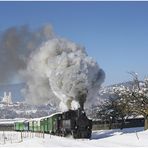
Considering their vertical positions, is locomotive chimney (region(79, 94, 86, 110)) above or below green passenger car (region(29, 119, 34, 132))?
above

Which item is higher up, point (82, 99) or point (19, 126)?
point (82, 99)

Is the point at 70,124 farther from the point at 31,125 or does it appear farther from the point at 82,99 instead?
the point at 31,125

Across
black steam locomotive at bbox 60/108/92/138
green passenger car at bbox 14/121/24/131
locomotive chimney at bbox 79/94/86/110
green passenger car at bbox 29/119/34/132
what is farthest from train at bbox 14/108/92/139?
green passenger car at bbox 14/121/24/131

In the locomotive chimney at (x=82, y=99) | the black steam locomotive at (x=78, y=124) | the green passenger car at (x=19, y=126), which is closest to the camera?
the black steam locomotive at (x=78, y=124)

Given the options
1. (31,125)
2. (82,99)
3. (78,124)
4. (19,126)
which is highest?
(82,99)

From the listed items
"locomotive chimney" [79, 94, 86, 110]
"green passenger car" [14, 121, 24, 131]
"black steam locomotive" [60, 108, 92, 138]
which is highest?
"locomotive chimney" [79, 94, 86, 110]

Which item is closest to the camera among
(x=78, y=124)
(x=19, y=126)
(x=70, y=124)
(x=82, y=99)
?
(x=78, y=124)

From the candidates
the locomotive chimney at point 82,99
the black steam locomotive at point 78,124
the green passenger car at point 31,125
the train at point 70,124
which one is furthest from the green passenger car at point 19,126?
the locomotive chimney at point 82,99

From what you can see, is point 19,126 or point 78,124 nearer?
point 78,124

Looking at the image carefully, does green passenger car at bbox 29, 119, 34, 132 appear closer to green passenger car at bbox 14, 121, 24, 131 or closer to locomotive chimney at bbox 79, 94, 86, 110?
green passenger car at bbox 14, 121, 24, 131

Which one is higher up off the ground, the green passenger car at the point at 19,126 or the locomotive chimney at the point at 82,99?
the locomotive chimney at the point at 82,99

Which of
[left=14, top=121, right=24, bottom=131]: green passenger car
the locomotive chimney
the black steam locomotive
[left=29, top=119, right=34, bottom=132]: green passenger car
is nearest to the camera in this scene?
the black steam locomotive

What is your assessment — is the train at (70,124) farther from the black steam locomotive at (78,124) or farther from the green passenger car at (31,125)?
the green passenger car at (31,125)

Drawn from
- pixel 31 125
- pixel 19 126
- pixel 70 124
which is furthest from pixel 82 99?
pixel 19 126
